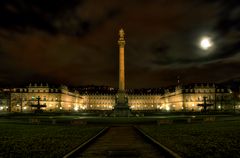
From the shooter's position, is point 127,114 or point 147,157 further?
point 127,114

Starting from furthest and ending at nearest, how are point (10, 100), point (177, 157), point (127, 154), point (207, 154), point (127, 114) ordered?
point (10, 100) < point (127, 114) < point (127, 154) < point (207, 154) < point (177, 157)

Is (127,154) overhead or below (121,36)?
below

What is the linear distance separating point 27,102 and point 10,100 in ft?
30.8

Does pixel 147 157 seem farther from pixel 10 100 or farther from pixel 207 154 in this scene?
pixel 10 100

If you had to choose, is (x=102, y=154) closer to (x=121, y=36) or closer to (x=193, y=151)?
(x=193, y=151)

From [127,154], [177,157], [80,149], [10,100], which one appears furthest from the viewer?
[10,100]

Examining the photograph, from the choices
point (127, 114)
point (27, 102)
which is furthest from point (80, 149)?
point (27, 102)

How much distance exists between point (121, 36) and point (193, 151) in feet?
271

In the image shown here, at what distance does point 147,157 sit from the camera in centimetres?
1499

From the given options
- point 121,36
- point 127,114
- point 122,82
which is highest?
point 121,36

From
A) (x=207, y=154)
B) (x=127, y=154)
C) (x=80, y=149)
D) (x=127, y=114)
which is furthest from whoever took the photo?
(x=127, y=114)

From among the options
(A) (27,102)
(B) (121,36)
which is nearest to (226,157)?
(B) (121,36)

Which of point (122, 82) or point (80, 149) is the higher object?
point (122, 82)

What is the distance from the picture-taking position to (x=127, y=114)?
280ft
